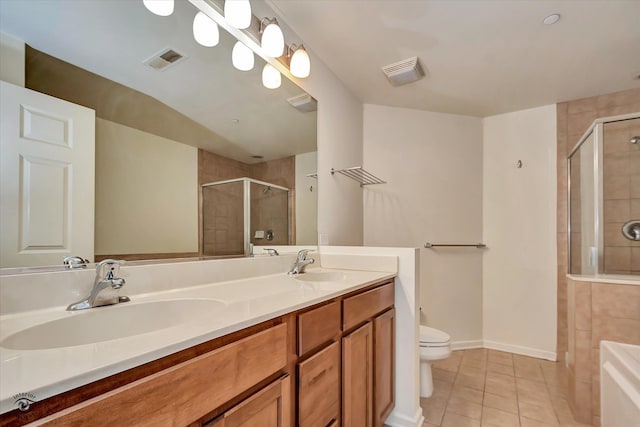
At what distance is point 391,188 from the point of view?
2.82m

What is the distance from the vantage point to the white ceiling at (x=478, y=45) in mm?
1655

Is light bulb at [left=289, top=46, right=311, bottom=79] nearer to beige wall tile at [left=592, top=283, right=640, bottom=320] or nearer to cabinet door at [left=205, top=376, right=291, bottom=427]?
cabinet door at [left=205, top=376, right=291, bottom=427]

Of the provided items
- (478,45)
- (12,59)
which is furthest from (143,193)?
(478,45)

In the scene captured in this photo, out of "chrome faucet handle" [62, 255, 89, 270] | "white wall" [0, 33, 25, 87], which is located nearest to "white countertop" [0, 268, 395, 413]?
"chrome faucet handle" [62, 255, 89, 270]

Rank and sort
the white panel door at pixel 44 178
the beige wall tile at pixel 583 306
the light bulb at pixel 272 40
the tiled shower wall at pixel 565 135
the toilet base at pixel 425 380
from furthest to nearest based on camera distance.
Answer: the tiled shower wall at pixel 565 135 < the toilet base at pixel 425 380 < the beige wall tile at pixel 583 306 < the light bulb at pixel 272 40 < the white panel door at pixel 44 178

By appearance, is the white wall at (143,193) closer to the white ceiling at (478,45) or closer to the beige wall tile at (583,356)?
the white ceiling at (478,45)

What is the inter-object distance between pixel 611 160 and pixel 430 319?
1.86 meters

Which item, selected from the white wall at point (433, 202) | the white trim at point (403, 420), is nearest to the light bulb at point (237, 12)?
the white wall at point (433, 202)

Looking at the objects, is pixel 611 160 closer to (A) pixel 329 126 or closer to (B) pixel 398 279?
(B) pixel 398 279

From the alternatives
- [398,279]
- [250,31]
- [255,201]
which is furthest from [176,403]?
[250,31]

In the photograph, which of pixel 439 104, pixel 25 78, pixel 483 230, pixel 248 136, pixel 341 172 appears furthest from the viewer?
pixel 483 230

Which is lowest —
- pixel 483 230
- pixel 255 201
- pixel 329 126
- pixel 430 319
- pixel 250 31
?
pixel 430 319

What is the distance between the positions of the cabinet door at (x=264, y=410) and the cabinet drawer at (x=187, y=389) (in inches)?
1.4

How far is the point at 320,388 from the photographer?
105 centimetres
